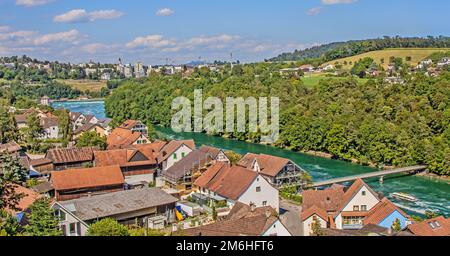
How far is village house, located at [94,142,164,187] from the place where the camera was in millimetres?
10422

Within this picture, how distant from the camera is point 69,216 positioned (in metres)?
6.07

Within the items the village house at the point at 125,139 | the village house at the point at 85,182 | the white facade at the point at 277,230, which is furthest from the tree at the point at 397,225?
the village house at the point at 125,139

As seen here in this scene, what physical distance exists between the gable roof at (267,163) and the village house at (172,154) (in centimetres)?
145

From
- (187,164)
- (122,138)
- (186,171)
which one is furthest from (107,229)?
(122,138)

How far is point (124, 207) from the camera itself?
692cm

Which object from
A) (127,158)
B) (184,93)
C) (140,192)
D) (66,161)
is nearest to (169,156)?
(127,158)

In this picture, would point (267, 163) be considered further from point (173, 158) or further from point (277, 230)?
point (277, 230)

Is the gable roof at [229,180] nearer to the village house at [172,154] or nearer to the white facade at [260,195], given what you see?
the white facade at [260,195]

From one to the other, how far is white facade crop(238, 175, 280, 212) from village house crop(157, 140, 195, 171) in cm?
344

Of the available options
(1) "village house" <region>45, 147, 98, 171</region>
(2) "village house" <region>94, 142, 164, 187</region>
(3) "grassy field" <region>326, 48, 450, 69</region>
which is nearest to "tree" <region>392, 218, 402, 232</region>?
(2) "village house" <region>94, 142, 164, 187</region>

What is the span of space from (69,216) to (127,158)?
14.7 feet

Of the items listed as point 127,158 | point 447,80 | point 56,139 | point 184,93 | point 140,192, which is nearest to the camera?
point 140,192

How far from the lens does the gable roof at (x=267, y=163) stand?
9945 millimetres
